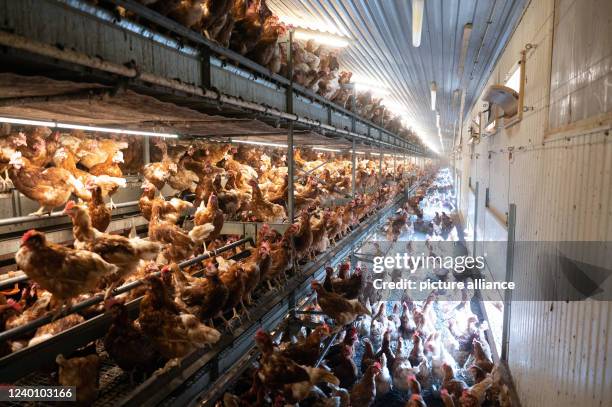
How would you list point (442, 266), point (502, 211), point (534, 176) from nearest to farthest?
1. point (534, 176)
2. point (502, 211)
3. point (442, 266)

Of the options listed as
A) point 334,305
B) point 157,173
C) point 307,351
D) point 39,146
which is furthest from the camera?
point 334,305

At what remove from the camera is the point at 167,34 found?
70.2 inches

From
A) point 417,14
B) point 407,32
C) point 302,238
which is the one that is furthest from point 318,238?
point 407,32

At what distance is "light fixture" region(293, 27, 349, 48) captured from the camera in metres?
5.11

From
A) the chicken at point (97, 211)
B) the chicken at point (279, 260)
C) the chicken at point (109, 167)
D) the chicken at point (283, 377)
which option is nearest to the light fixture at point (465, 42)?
the chicken at point (279, 260)

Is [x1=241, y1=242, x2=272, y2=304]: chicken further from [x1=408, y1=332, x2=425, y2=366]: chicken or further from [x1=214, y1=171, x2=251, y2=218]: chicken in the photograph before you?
[x1=408, y1=332, x2=425, y2=366]: chicken

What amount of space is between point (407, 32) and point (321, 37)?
1.37 meters

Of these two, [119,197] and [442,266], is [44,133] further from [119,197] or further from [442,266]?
[442,266]

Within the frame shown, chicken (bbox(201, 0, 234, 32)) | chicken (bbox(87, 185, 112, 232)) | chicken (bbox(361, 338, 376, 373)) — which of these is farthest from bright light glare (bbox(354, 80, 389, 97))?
chicken (bbox(87, 185, 112, 232))

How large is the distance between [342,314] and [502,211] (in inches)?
147

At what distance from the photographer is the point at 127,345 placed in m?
1.89

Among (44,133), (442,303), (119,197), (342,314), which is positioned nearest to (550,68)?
(342,314)

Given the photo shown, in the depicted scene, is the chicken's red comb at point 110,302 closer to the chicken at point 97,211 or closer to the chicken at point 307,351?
the chicken at point 97,211

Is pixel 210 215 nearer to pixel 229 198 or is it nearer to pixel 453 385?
pixel 229 198
